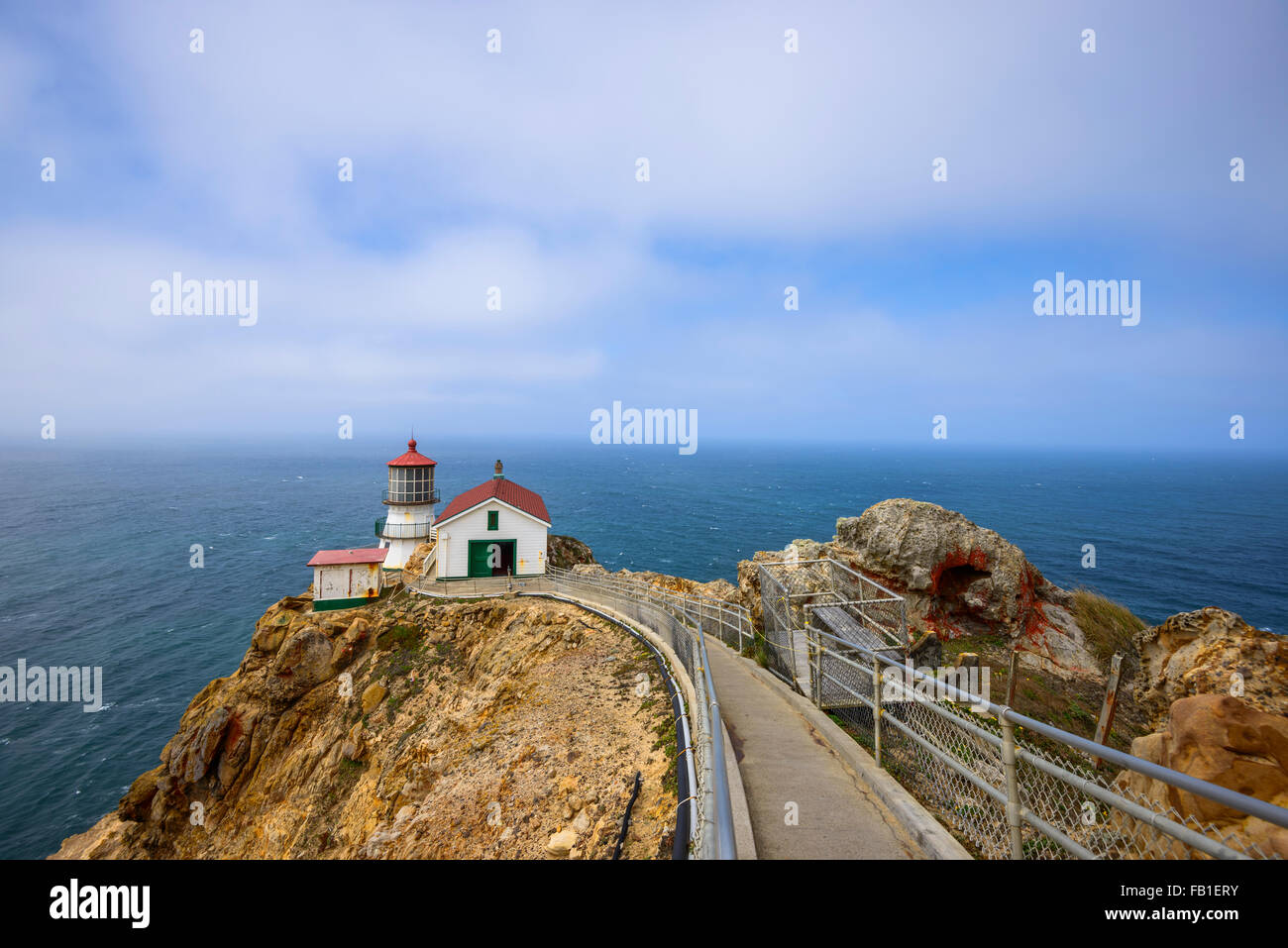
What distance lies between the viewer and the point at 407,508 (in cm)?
3422

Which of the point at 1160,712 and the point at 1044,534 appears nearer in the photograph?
the point at 1160,712

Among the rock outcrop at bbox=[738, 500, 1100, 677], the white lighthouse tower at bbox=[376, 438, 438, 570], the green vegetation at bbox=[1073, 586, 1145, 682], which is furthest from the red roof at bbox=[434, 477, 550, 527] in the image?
the green vegetation at bbox=[1073, 586, 1145, 682]

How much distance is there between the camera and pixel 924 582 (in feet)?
77.6

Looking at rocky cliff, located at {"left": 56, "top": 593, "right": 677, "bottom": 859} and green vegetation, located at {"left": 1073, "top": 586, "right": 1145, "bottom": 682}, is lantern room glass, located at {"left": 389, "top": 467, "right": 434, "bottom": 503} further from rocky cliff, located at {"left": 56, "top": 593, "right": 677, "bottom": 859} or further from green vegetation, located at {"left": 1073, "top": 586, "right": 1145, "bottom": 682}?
green vegetation, located at {"left": 1073, "top": 586, "right": 1145, "bottom": 682}

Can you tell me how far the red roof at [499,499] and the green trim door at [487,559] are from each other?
5.89 feet

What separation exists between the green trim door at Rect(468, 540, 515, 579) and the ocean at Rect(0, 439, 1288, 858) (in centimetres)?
1800

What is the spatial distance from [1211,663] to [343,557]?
31081 millimetres

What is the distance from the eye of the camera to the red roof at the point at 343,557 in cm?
2745

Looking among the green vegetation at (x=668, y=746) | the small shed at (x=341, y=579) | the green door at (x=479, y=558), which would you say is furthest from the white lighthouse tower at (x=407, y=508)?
the green vegetation at (x=668, y=746)

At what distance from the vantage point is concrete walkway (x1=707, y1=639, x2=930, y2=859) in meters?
5.66
